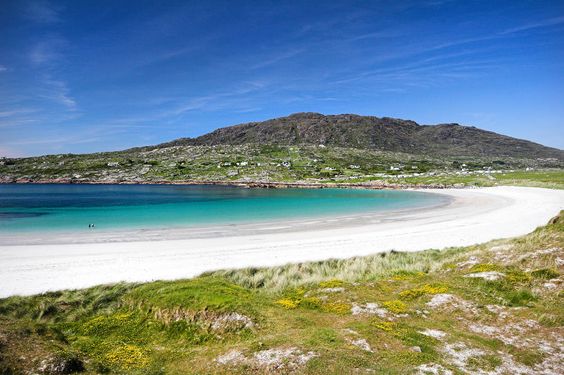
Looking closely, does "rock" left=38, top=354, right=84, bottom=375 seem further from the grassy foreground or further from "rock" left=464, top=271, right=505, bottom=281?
"rock" left=464, top=271, right=505, bottom=281

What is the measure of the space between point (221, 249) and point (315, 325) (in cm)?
1835

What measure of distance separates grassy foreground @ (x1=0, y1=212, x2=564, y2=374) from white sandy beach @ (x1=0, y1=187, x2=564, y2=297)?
564 cm

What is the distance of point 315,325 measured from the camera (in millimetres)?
9266

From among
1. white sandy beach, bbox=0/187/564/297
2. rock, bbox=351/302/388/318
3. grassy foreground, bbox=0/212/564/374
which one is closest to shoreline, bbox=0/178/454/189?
white sandy beach, bbox=0/187/564/297

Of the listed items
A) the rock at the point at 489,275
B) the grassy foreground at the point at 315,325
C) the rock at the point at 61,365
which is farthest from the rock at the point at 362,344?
the rock at the point at 489,275

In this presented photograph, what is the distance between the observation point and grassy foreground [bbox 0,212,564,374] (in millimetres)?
7027

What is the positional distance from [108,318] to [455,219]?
138ft

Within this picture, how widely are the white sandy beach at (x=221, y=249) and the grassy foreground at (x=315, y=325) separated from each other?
222 inches

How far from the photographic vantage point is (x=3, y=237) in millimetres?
32719

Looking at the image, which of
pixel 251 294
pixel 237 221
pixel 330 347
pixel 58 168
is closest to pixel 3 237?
pixel 237 221

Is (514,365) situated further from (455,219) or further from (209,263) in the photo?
(455,219)

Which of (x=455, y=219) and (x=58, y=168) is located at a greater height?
(x=58, y=168)

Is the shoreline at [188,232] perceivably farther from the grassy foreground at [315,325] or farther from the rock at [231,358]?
the rock at [231,358]

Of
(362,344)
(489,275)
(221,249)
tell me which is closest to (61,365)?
(362,344)
